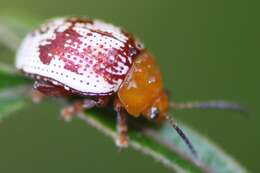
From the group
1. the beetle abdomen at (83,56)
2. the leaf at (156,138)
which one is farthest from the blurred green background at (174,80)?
the beetle abdomen at (83,56)

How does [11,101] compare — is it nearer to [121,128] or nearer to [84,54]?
[84,54]

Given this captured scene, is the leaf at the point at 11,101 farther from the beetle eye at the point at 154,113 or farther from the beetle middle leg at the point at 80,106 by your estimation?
the beetle eye at the point at 154,113

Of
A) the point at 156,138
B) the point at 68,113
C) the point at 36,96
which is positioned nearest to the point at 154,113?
the point at 156,138

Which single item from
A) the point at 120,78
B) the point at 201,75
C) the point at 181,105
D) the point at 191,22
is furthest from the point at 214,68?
the point at 120,78

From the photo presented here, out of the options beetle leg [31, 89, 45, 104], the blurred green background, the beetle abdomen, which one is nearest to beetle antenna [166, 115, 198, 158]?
the beetle abdomen

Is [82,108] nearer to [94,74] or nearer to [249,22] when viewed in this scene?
[94,74]
